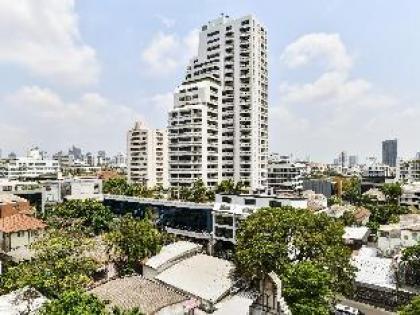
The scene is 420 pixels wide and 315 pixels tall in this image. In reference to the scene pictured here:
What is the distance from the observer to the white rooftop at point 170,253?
147 feet

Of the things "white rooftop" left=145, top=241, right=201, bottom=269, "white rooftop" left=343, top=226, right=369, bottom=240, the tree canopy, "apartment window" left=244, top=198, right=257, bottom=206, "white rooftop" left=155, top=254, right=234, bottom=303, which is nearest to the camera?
the tree canopy

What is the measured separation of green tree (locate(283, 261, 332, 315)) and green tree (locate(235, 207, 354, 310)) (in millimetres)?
3129

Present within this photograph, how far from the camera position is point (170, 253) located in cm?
4666

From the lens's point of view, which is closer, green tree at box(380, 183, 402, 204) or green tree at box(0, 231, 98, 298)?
green tree at box(0, 231, 98, 298)

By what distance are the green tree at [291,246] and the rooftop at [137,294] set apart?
7.57m

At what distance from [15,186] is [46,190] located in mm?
11216

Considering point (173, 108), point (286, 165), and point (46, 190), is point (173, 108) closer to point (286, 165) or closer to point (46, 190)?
point (46, 190)

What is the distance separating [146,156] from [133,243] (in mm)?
Result: 74110

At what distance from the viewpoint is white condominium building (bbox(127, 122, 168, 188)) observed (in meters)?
120

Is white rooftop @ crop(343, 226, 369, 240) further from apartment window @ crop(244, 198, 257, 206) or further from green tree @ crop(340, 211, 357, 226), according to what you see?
apartment window @ crop(244, 198, 257, 206)

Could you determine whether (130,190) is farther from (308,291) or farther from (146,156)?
(308,291)

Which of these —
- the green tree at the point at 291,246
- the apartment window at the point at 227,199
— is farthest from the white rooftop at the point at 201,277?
the apartment window at the point at 227,199

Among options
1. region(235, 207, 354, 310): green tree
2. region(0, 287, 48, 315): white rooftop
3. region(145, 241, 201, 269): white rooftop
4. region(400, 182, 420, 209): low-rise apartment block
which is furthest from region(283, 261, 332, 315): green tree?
region(400, 182, 420, 209): low-rise apartment block

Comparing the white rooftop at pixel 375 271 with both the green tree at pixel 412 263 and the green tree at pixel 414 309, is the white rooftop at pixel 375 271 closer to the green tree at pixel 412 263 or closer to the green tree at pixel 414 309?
the green tree at pixel 412 263
